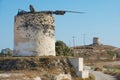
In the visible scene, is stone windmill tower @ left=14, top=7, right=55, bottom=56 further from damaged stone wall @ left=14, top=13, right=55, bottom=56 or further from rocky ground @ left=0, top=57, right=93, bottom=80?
rocky ground @ left=0, top=57, right=93, bottom=80

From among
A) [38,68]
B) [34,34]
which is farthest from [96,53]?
[38,68]

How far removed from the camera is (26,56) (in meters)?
39.5

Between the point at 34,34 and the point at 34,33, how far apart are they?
98 mm

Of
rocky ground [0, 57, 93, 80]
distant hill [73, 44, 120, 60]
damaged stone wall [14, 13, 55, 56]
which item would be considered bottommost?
distant hill [73, 44, 120, 60]

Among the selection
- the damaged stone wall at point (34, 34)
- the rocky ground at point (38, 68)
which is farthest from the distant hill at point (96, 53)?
the rocky ground at point (38, 68)

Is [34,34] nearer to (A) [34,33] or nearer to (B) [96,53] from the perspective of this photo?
(A) [34,33]

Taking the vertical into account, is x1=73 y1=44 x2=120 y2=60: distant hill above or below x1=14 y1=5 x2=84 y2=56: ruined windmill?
below

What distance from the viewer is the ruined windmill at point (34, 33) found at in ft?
126

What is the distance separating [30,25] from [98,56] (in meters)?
73.2

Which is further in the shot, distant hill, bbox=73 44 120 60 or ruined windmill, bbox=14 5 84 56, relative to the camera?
distant hill, bbox=73 44 120 60

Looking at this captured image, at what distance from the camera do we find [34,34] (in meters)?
38.7

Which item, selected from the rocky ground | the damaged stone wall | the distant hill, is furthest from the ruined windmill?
the distant hill

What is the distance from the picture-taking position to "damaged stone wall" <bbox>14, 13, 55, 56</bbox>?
38.5 m

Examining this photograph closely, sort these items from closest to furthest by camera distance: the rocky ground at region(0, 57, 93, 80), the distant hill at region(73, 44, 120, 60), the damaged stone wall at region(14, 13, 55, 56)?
the rocky ground at region(0, 57, 93, 80)
the damaged stone wall at region(14, 13, 55, 56)
the distant hill at region(73, 44, 120, 60)
